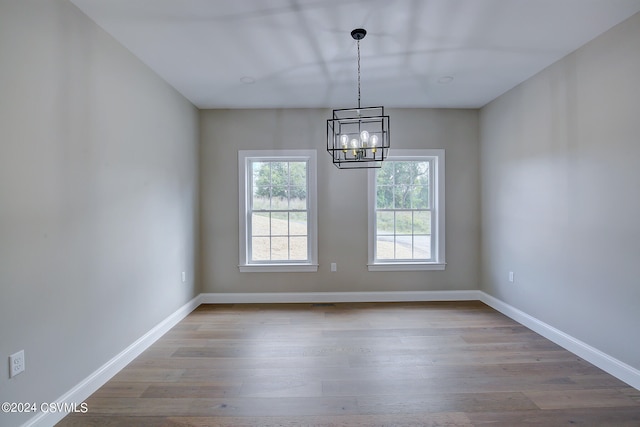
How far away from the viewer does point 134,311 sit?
8.70ft

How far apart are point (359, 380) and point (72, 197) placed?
243cm

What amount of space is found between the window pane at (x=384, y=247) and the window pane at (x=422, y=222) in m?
0.40

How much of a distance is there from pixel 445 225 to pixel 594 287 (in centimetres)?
182

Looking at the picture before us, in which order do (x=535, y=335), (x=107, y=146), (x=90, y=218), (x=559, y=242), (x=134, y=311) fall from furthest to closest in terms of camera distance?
1. (x=535, y=335)
2. (x=559, y=242)
3. (x=134, y=311)
4. (x=107, y=146)
5. (x=90, y=218)

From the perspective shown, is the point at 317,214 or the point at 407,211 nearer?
the point at 317,214

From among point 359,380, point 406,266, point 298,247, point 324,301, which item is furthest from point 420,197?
point 359,380

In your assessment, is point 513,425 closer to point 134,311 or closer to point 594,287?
point 594,287

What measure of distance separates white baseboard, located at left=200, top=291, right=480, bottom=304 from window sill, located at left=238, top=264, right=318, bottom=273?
312 mm

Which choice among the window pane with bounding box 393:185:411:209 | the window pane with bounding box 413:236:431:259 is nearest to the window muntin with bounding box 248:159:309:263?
the window pane with bounding box 393:185:411:209

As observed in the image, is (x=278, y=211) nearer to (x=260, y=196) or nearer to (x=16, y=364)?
(x=260, y=196)

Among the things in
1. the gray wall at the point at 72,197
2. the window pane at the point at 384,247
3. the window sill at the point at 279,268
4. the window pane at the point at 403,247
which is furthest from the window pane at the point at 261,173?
the window pane at the point at 403,247

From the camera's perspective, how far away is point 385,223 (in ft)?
13.8

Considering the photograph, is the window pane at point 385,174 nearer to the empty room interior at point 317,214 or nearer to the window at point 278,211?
the empty room interior at point 317,214

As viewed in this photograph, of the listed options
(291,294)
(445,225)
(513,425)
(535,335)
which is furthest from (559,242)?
(291,294)
